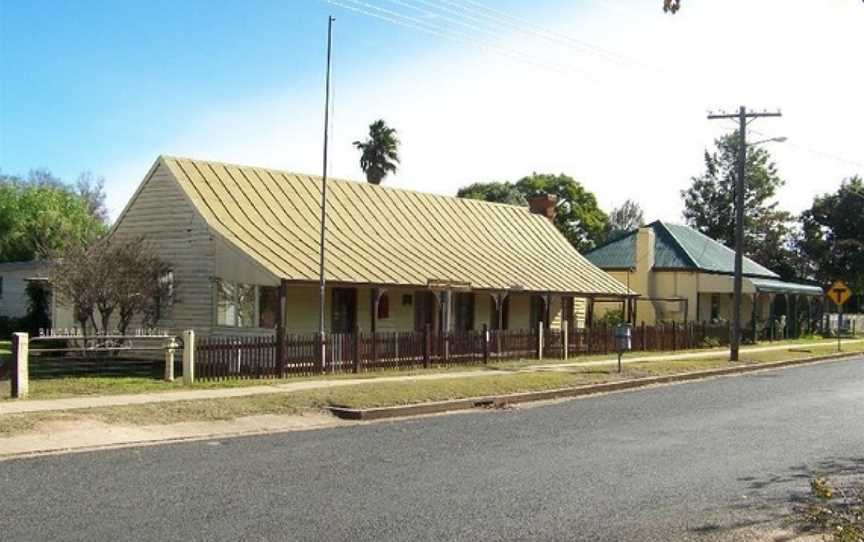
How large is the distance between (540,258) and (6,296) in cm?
2367

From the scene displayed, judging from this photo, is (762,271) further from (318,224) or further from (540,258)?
(318,224)

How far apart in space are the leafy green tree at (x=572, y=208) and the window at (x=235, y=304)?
4503 cm

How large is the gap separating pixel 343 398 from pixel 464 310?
14701mm

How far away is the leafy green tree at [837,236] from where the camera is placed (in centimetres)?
6291

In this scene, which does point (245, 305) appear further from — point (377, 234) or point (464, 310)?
point (464, 310)

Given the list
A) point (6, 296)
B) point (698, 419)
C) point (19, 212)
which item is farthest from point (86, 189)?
point (698, 419)

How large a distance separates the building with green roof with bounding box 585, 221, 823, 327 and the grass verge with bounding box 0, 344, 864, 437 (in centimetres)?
1920

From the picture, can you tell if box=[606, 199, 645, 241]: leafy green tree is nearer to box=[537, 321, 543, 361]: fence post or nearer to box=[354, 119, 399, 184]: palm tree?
box=[354, 119, 399, 184]: palm tree

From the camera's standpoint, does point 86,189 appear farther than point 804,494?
Yes

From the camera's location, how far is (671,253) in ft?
149

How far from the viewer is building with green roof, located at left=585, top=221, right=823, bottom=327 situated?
43.9 metres

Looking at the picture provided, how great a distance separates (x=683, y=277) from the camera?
44.1 meters

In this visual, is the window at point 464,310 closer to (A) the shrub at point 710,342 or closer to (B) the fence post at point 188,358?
(A) the shrub at point 710,342

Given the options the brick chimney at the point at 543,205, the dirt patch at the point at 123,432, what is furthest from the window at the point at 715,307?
the dirt patch at the point at 123,432
